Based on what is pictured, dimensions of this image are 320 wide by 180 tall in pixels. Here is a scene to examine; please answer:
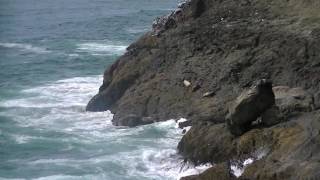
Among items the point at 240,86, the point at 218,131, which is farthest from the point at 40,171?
the point at 240,86

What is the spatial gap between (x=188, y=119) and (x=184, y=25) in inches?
328

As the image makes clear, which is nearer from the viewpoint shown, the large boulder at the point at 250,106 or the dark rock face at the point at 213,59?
the large boulder at the point at 250,106

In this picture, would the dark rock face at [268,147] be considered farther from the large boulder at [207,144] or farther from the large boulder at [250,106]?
the large boulder at [250,106]

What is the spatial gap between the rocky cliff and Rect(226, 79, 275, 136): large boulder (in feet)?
1.08

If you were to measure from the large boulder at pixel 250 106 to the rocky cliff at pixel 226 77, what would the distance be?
13.0 inches

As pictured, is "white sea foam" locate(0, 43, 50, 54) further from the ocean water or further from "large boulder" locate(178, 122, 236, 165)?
"large boulder" locate(178, 122, 236, 165)

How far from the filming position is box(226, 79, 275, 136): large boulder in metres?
28.9

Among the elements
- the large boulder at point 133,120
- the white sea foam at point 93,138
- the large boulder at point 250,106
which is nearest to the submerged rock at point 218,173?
the white sea foam at point 93,138

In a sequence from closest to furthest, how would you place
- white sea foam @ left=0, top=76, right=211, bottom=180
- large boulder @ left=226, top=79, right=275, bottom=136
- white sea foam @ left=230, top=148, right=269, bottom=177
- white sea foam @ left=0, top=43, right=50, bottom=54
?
white sea foam @ left=230, top=148, right=269, bottom=177 < large boulder @ left=226, top=79, right=275, bottom=136 < white sea foam @ left=0, top=76, right=211, bottom=180 < white sea foam @ left=0, top=43, right=50, bottom=54

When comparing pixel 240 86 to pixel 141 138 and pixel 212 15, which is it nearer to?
pixel 141 138

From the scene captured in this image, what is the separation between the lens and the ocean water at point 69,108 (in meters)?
31.8

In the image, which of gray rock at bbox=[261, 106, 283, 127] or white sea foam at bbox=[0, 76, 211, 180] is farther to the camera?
white sea foam at bbox=[0, 76, 211, 180]

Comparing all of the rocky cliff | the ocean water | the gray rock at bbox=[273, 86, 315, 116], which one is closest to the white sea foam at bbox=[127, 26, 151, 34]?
the ocean water

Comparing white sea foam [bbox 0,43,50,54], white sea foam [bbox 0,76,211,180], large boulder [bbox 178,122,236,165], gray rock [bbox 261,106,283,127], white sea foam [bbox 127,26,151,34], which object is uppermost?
gray rock [bbox 261,106,283,127]
